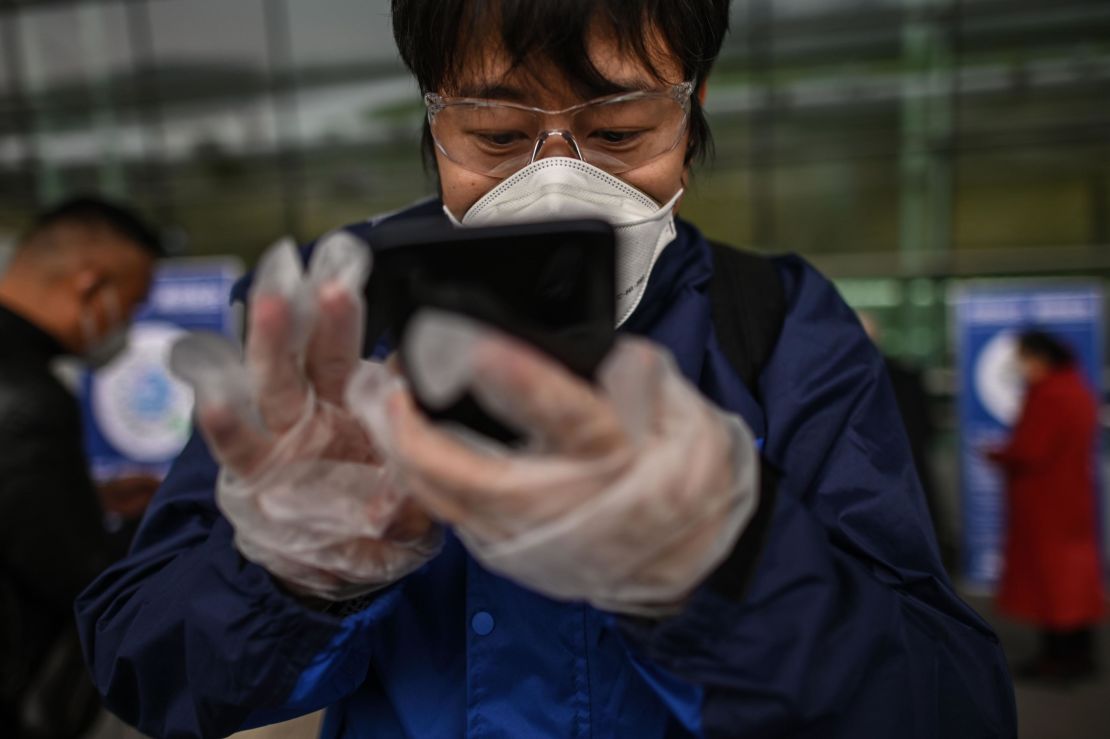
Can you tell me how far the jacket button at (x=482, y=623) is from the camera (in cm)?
97

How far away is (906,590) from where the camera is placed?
93 cm

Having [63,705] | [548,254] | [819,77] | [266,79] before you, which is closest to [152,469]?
[63,705]

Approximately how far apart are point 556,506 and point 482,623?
16.4 inches

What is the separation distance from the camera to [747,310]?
1096mm

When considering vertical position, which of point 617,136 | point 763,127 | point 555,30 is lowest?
point 617,136

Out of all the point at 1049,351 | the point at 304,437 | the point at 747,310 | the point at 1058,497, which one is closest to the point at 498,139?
the point at 747,310

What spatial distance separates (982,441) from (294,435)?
5.32 metres

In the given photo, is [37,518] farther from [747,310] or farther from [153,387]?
[153,387]

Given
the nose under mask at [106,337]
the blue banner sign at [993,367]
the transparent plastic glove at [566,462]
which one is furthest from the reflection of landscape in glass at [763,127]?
the transparent plastic glove at [566,462]

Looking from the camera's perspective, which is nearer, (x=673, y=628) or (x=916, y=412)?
(x=673, y=628)

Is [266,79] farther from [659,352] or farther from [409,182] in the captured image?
[659,352]

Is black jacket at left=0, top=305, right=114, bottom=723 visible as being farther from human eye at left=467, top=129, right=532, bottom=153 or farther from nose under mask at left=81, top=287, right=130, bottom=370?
human eye at left=467, top=129, right=532, bottom=153

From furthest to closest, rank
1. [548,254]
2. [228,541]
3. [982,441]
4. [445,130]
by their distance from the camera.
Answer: [982,441], [445,130], [228,541], [548,254]

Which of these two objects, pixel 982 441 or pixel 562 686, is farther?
pixel 982 441
